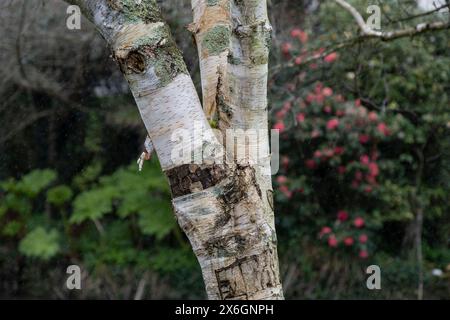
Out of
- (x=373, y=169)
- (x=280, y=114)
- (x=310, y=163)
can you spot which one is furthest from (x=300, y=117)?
(x=373, y=169)

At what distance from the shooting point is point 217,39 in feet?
4.85

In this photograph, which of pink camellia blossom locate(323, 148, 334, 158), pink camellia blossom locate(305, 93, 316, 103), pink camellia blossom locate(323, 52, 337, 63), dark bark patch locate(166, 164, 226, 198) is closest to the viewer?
dark bark patch locate(166, 164, 226, 198)

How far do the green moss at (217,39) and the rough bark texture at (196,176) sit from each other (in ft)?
0.63

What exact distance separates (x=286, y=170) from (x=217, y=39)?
4087 mm

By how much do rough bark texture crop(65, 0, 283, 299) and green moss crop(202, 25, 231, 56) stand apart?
0.63 feet

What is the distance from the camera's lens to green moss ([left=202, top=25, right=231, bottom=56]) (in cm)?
147

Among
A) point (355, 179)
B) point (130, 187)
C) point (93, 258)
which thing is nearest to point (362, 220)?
point (355, 179)

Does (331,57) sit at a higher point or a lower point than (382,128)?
higher

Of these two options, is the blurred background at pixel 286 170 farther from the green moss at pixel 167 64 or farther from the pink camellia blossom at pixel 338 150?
the green moss at pixel 167 64

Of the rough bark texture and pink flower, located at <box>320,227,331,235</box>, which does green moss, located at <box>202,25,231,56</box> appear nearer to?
the rough bark texture

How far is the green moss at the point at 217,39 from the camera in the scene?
1.47 meters

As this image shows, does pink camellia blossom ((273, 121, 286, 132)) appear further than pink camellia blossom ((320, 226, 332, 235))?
No

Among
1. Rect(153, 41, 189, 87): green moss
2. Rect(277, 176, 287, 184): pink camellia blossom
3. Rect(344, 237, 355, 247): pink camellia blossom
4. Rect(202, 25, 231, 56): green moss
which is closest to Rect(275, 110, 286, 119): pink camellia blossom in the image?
Rect(277, 176, 287, 184): pink camellia blossom

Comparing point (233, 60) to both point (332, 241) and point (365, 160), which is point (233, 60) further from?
point (332, 241)
